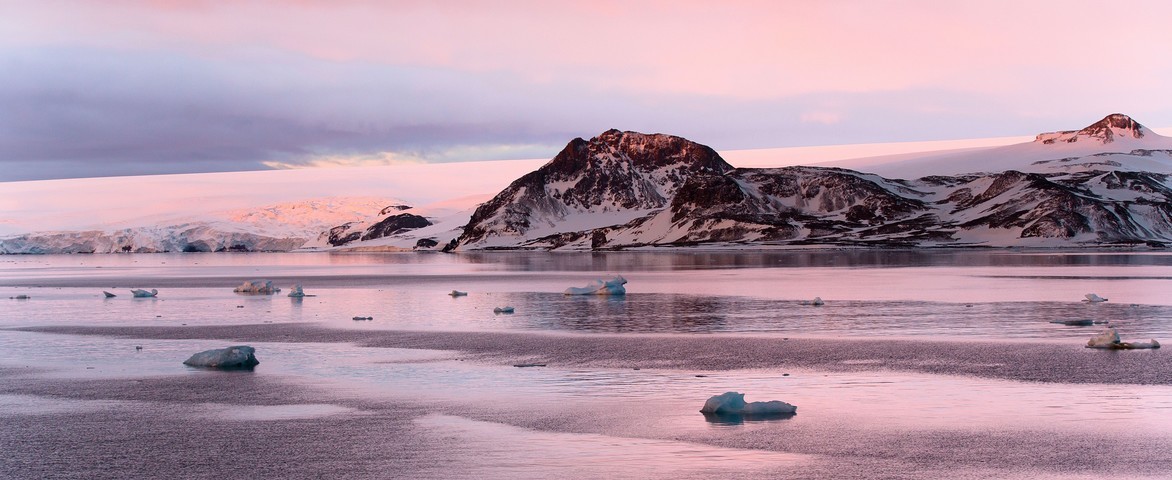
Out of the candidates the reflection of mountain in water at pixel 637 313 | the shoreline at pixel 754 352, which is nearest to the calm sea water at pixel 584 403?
the shoreline at pixel 754 352

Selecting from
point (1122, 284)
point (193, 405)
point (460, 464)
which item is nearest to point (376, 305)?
point (193, 405)

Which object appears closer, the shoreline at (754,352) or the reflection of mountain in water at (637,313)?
the shoreline at (754,352)

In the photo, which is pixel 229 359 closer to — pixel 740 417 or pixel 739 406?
pixel 739 406

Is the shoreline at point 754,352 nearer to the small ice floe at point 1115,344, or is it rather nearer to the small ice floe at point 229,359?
the small ice floe at point 1115,344

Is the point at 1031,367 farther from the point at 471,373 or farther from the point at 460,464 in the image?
the point at 460,464

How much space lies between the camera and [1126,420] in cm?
1981

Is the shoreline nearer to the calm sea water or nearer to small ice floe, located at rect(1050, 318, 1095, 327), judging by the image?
the calm sea water

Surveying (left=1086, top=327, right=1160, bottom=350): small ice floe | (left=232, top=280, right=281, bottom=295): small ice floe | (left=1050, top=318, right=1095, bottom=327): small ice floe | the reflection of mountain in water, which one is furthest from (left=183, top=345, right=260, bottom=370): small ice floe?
(left=232, top=280, right=281, bottom=295): small ice floe

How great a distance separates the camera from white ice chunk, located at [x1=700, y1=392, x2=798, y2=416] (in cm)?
2070

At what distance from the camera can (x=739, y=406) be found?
68.2 feet

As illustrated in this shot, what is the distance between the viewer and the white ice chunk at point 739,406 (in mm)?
20703

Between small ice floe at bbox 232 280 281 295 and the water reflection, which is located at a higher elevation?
small ice floe at bbox 232 280 281 295

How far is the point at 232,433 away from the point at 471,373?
344 inches

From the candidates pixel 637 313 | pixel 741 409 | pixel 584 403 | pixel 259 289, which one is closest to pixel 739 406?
pixel 741 409
